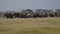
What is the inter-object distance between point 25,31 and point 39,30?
61 centimetres

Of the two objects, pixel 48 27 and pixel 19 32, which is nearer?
pixel 19 32

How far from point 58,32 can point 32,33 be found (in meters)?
1.03

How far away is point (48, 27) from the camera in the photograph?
663 cm

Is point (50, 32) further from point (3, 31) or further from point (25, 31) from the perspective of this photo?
point (3, 31)

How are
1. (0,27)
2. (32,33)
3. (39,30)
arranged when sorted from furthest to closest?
1. (0,27)
2. (39,30)
3. (32,33)

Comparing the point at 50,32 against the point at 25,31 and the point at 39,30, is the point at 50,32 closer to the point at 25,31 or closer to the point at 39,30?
the point at 39,30

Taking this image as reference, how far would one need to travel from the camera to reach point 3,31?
6.16m

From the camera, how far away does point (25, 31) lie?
19.9 ft

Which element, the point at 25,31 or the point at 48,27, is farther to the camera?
the point at 48,27

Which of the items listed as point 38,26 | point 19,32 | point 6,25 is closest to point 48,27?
point 38,26

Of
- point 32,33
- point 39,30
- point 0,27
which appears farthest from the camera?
point 0,27

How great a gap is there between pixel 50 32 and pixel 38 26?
94 cm

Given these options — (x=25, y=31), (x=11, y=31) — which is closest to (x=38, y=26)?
(x=25, y=31)

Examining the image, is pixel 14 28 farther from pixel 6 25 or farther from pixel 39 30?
pixel 39 30
